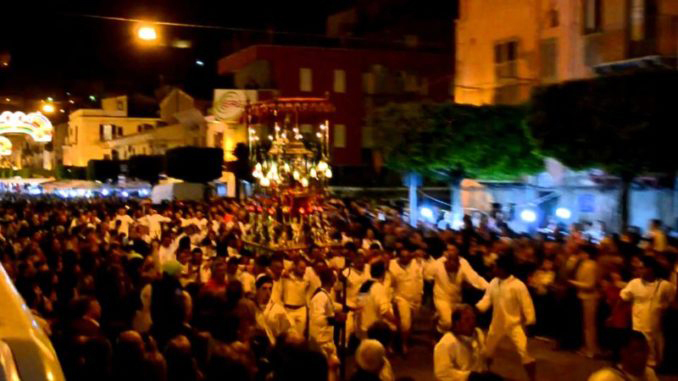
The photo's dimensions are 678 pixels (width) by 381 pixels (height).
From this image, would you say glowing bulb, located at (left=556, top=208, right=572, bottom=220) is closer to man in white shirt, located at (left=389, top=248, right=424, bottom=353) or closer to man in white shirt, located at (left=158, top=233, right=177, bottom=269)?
man in white shirt, located at (left=389, top=248, right=424, bottom=353)

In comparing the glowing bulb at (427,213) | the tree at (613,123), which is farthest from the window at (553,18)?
the glowing bulb at (427,213)

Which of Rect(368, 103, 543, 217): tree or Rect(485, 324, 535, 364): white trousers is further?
Rect(368, 103, 543, 217): tree

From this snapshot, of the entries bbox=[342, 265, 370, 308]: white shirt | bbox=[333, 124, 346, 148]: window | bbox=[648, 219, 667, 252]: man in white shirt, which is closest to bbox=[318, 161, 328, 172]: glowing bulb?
bbox=[342, 265, 370, 308]: white shirt

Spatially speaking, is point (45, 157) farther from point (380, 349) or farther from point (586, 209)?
point (380, 349)

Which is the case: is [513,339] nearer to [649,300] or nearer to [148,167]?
[649,300]

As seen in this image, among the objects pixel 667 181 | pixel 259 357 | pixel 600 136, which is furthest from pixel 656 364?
pixel 667 181

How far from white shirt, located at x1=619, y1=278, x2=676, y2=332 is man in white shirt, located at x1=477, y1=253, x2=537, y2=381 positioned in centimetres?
157

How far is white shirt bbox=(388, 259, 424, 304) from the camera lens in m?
12.7

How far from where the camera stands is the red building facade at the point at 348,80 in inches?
1859

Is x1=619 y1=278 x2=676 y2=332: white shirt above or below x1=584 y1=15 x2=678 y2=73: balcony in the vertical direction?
below

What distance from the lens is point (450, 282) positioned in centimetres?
1205

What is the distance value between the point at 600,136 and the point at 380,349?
1559cm

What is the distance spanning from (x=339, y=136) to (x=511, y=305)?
38742 millimetres

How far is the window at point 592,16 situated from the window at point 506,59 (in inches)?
156
